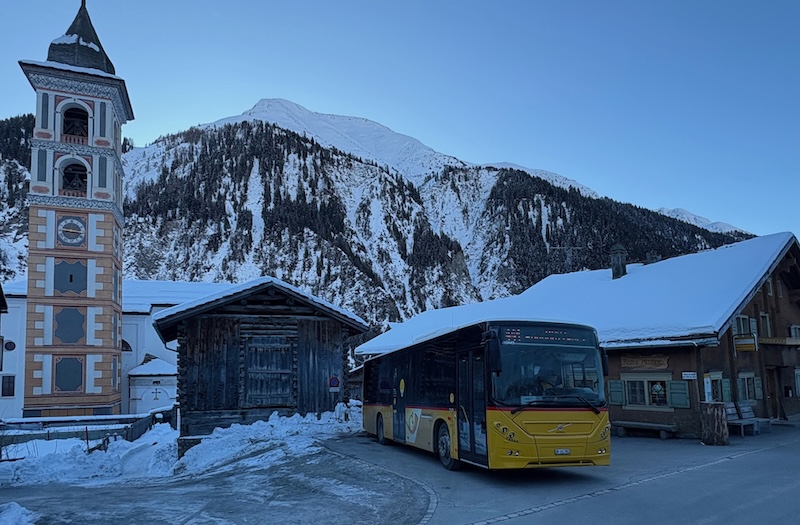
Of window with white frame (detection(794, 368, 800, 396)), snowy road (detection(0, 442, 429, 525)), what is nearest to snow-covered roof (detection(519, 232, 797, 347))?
window with white frame (detection(794, 368, 800, 396))

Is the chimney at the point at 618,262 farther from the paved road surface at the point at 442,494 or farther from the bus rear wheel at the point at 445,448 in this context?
the bus rear wheel at the point at 445,448

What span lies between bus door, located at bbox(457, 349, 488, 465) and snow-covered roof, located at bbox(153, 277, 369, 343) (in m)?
8.94

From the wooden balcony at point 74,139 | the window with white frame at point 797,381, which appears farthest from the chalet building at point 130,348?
the window with white frame at point 797,381

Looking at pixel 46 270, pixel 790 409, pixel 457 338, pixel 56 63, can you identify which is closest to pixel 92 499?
pixel 457 338

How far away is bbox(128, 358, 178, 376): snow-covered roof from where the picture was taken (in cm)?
4350

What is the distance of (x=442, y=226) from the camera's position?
12488 cm

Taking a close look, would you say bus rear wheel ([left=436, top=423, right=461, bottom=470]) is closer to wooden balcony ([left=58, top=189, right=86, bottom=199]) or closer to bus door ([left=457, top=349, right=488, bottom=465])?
bus door ([left=457, top=349, right=488, bottom=465])

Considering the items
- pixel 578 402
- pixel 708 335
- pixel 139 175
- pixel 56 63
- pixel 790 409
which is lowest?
pixel 790 409

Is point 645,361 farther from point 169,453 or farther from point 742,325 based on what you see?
point 169,453

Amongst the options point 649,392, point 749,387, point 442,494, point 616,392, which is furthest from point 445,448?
point 749,387

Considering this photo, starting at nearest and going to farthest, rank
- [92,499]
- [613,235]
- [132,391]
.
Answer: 1. [92,499]
2. [132,391]
3. [613,235]

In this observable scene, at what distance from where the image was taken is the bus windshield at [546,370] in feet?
36.2

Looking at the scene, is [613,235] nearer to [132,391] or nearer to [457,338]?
[132,391]

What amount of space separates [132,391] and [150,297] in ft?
36.6
